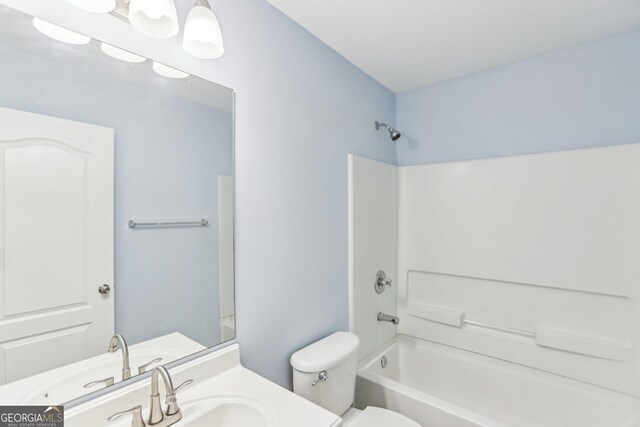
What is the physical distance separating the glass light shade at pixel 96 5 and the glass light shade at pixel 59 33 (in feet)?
0.25

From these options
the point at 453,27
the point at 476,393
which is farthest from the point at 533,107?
the point at 476,393

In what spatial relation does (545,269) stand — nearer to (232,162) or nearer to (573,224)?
(573,224)

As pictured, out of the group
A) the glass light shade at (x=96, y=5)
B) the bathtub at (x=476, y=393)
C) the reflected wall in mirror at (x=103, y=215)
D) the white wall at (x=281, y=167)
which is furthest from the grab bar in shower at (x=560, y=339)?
the glass light shade at (x=96, y=5)

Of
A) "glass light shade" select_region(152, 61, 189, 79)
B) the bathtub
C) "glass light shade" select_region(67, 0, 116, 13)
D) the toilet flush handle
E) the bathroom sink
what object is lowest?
the bathtub

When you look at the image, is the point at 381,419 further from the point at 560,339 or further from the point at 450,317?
the point at 560,339

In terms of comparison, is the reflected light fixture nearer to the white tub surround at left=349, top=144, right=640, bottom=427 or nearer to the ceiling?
the ceiling

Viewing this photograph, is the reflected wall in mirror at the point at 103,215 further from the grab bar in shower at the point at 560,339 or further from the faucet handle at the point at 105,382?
the grab bar in shower at the point at 560,339

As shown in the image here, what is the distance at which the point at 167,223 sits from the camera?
1.10 metres

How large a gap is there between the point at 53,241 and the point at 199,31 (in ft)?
2.49

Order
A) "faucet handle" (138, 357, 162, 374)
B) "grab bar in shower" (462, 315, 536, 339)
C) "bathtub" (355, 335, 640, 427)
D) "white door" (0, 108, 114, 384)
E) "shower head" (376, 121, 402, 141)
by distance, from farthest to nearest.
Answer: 1. "shower head" (376, 121, 402, 141)
2. "grab bar in shower" (462, 315, 536, 339)
3. "bathtub" (355, 335, 640, 427)
4. "faucet handle" (138, 357, 162, 374)
5. "white door" (0, 108, 114, 384)

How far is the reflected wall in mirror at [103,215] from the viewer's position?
0.78 m

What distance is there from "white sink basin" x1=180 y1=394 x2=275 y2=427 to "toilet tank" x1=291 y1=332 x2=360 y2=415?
1.29 ft

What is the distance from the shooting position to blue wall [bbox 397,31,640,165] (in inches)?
64.6

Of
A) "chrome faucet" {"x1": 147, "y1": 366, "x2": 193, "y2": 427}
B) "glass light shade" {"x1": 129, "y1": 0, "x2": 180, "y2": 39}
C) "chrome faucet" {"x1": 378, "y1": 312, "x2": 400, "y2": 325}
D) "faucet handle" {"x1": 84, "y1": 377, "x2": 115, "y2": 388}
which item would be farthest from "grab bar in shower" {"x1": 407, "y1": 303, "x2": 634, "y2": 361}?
"glass light shade" {"x1": 129, "y1": 0, "x2": 180, "y2": 39}
